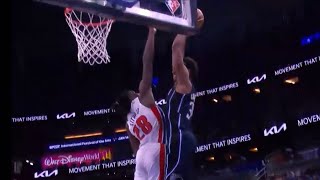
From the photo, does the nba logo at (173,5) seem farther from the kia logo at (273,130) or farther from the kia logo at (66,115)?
the kia logo at (66,115)

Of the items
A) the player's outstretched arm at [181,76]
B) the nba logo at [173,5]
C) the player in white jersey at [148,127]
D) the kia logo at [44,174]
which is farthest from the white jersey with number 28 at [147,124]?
the kia logo at [44,174]

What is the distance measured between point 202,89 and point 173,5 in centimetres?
1249

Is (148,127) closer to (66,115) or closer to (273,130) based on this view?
(273,130)

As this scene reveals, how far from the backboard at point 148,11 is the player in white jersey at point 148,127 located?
0.41 ft

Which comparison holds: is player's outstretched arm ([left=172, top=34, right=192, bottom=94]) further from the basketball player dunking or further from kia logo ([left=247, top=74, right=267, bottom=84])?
kia logo ([left=247, top=74, right=267, bottom=84])

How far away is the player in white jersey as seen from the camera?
3438 millimetres

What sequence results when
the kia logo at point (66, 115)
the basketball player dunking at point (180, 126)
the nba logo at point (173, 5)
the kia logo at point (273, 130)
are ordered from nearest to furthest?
1. the basketball player dunking at point (180, 126)
2. the nba logo at point (173, 5)
3. the kia logo at point (273, 130)
4. the kia logo at point (66, 115)

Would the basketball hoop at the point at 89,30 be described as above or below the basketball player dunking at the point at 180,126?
above

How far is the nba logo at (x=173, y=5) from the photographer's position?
364cm

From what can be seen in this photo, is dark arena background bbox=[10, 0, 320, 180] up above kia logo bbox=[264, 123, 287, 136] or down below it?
above

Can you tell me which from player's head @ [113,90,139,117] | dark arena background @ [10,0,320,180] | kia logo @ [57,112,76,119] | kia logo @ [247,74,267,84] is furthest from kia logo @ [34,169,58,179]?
player's head @ [113,90,139,117]

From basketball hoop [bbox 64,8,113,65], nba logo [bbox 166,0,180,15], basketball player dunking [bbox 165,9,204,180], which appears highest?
basketball hoop [bbox 64,8,113,65]

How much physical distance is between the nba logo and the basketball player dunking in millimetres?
255

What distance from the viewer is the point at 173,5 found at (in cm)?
368
